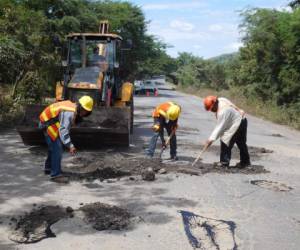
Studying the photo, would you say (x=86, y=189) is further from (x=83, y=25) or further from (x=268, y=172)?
(x=83, y=25)

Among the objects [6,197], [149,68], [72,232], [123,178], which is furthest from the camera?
[149,68]

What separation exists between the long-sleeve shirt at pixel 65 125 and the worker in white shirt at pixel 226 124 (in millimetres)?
2539

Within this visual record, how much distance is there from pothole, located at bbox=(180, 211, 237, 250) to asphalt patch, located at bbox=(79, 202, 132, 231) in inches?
29.8

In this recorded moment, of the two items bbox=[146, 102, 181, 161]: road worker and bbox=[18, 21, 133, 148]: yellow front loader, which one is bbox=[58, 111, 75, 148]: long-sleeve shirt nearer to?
bbox=[146, 102, 181, 161]: road worker

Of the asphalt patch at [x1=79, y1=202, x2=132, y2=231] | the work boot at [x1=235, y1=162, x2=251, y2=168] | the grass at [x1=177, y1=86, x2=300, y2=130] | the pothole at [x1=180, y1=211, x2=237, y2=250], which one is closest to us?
the pothole at [x1=180, y1=211, x2=237, y2=250]

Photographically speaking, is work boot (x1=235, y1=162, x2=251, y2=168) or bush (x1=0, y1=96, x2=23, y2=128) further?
bush (x1=0, y1=96, x2=23, y2=128)

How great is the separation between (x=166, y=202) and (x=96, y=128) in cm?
396

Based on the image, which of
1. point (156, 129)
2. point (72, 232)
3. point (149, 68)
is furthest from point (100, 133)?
point (149, 68)

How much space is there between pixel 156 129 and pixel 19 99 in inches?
347

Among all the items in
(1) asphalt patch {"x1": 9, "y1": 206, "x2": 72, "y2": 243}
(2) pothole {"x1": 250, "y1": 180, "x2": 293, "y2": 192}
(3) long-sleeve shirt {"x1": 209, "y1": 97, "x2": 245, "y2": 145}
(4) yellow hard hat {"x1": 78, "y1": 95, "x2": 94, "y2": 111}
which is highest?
(4) yellow hard hat {"x1": 78, "y1": 95, "x2": 94, "y2": 111}

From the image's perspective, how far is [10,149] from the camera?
37.4ft

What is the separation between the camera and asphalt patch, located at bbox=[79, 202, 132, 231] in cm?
603

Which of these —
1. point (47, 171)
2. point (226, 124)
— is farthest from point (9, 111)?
point (226, 124)

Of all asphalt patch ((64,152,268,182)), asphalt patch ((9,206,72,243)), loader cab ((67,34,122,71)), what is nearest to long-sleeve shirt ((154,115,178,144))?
asphalt patch ((64,152,268,182))
